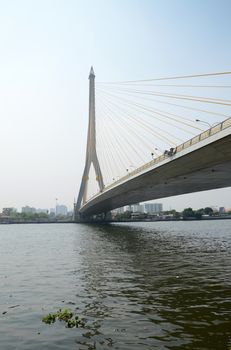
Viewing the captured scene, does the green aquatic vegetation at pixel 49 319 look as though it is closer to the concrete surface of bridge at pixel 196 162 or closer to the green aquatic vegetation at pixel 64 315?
the green aquatic vegetation at pixel 64 315

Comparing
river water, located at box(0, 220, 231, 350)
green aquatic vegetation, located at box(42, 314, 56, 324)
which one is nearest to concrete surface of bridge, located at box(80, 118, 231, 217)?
river water, located at box(0, 220, 231, 350)

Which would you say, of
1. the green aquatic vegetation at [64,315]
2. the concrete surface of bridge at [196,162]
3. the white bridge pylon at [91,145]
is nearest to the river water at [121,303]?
the green aquatic vegetation at [64,315]

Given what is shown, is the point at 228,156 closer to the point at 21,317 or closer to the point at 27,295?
the point at 27,295

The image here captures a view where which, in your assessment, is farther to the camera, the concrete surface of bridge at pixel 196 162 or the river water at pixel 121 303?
the concrete surface of bridge at pixel 196 162

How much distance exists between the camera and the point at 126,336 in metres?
10.6

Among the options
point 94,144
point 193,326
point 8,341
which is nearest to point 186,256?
point 193,326

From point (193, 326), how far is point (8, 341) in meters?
4.93

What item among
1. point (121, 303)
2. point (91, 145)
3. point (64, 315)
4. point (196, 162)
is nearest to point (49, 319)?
point (64, 315)

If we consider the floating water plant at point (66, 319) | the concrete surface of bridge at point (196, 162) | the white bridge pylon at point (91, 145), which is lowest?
the floating water plant at point (66, 319)

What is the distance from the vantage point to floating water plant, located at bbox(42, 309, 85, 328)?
1167cm

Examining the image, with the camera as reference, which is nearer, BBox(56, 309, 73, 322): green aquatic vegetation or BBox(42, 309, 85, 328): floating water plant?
BBox(42, 309, 85, 328): floating water plant

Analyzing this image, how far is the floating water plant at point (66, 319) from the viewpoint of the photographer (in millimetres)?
11672

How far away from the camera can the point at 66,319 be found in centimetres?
1218

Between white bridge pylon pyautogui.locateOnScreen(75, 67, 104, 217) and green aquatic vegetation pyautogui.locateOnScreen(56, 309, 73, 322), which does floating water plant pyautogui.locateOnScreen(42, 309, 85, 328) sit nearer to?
green aquatic vegetation pyautogui.locateOnScreen(56, 309, 73, 322)
